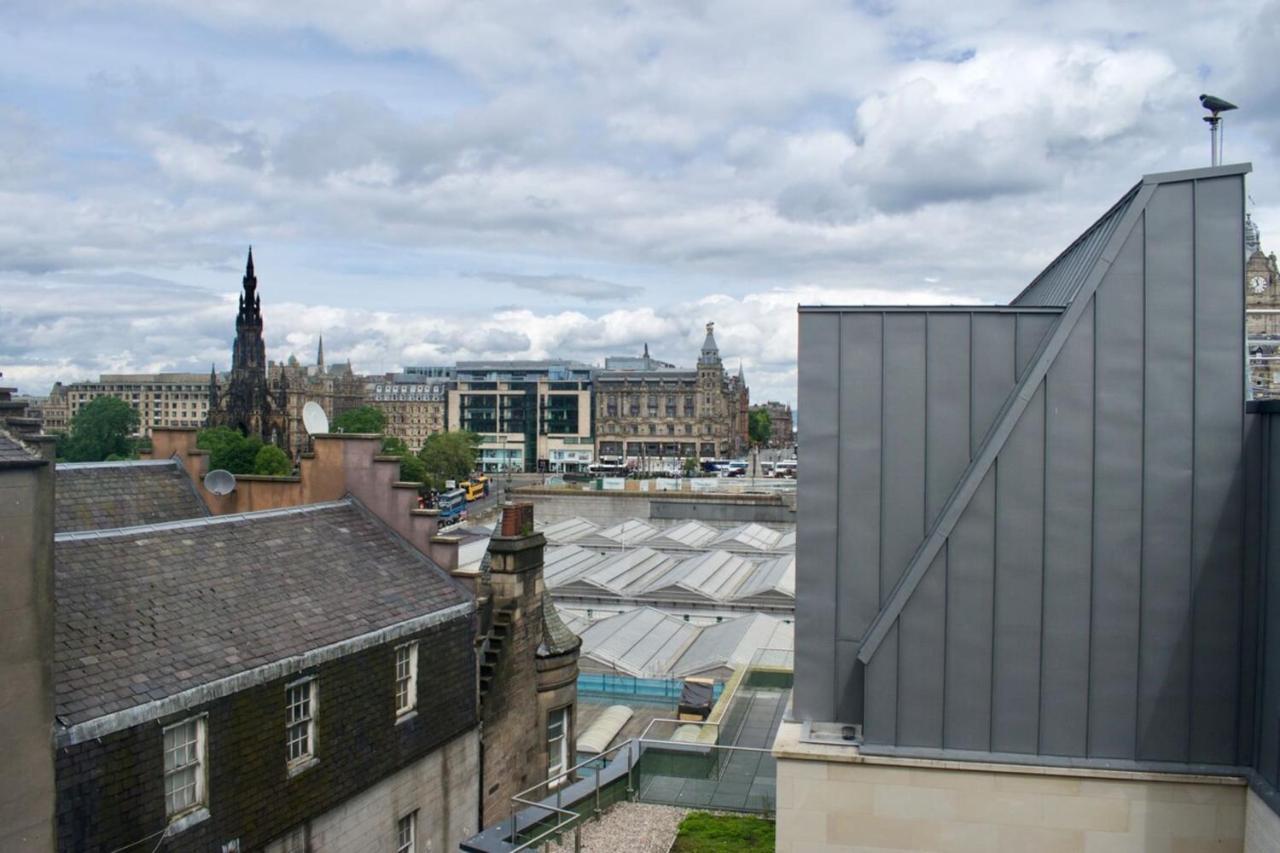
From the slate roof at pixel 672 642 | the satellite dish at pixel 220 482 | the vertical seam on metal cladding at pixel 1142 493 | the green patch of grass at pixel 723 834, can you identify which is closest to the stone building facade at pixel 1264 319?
the vertical seam on metal cladding at pixel 1142 493

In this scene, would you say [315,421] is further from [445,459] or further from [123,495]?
[445,459]

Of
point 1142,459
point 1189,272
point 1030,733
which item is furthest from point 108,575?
point 1189,272

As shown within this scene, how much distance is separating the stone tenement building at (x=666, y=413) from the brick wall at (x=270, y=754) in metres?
145

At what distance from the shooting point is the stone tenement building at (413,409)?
185 meters

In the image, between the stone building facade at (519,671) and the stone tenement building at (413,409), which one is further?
the stone tenement building at (413,409)

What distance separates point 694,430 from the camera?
16550 centimetres

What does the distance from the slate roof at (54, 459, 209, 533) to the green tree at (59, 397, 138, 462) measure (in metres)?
132

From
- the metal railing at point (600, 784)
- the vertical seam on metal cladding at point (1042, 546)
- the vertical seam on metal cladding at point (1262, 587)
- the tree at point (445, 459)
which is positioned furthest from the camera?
the tree at point (445, 459)

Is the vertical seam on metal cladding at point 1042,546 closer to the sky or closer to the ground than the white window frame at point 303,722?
closer to the sky

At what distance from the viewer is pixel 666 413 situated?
166m

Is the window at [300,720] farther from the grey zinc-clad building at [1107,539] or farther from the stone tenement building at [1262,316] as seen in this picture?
the stone tenement building at [1262,316]

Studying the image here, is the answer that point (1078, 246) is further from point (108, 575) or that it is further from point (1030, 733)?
point (108, 575)

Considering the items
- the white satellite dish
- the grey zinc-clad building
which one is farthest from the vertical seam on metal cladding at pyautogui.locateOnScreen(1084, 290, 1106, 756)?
the white satellite dish

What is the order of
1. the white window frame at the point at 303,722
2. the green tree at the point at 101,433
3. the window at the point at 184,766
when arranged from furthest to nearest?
the green tree at the point at 101,433 < the white window frame at the point at 303,722 < the window at the point at 184,766
